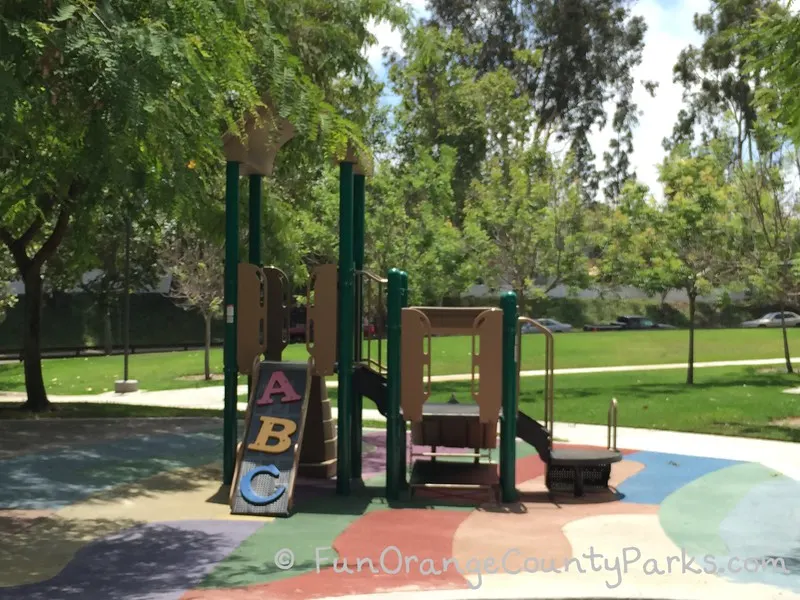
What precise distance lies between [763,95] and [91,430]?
35.3ft

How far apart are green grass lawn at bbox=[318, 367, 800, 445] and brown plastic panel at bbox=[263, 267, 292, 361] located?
584cm

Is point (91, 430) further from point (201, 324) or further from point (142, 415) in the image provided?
point (201, 324)

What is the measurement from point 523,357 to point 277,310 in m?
25.7

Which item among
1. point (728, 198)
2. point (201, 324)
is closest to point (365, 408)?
point (728, 198)

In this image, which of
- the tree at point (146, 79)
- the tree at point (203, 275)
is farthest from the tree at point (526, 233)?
the tree at point (146, 79)

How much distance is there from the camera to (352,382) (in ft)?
34.9

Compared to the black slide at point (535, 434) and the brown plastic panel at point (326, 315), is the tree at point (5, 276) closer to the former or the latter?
the brown plastic panel at point (326, 315)

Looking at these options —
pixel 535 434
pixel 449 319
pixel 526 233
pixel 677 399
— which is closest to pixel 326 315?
pixel 449 319

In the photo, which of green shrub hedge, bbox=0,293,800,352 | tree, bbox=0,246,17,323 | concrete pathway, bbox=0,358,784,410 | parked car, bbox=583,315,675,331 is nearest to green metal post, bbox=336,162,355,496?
concrete pathway, bbox=0,358,784,410

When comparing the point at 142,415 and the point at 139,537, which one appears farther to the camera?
the point at 142,415

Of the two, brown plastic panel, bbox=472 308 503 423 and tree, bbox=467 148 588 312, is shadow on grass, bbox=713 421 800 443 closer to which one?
brown plastic panel, bbox=472 308 503 423

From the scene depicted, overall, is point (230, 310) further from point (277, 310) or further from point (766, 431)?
point (766, 431)

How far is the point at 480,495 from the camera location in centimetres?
1035

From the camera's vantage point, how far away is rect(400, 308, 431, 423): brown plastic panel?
10.1 meters
